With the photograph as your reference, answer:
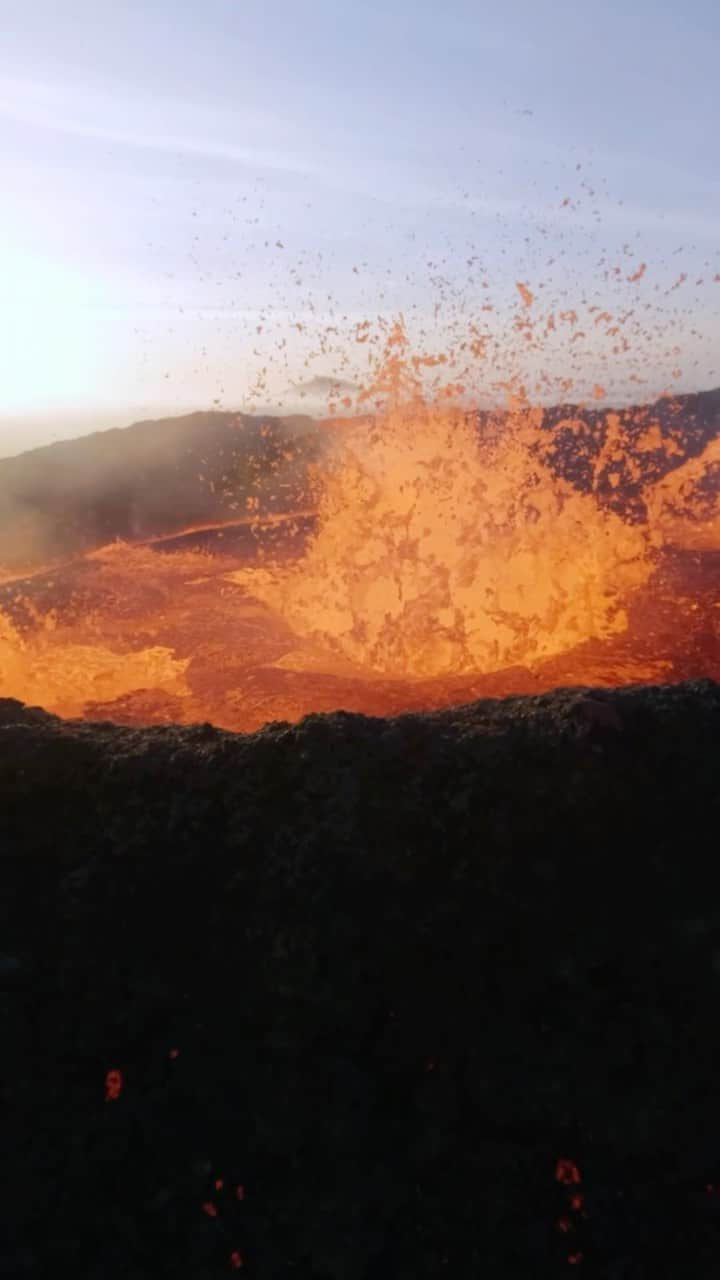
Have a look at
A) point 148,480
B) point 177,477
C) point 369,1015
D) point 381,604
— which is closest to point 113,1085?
point 369,1015

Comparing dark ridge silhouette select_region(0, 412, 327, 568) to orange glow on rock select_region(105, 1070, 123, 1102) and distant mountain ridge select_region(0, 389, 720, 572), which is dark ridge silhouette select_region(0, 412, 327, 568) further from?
orange glow on rock select_region(105, 1070, 123, 1102)

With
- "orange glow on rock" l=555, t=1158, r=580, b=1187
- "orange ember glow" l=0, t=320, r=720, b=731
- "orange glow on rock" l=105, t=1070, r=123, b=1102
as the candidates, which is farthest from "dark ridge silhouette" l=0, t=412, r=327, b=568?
"orange glow on rock" l=555, t=1158, r=580, b=1187

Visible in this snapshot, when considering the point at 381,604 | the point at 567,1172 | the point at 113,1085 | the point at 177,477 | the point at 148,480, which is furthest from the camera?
the point at 177,477

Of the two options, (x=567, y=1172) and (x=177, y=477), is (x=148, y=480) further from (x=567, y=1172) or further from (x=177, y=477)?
(x=567, y=1172)

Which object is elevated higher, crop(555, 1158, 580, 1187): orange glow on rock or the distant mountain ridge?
the distant mountain ridge

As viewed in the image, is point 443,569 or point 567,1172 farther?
point 443,569

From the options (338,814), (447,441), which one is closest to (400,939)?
(338,814)
